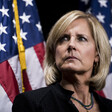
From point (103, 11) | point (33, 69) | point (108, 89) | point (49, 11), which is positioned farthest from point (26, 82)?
point (103, 11)

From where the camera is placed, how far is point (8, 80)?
1832 millimetres

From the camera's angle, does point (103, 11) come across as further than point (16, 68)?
Yes

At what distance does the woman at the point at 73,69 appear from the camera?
1.33 meters

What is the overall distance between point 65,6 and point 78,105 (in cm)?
169

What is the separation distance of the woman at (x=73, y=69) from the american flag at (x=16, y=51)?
345mm

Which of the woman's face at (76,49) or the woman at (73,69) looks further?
the woman's face at (76,49)

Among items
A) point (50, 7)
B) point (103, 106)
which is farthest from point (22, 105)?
point (50, 7)

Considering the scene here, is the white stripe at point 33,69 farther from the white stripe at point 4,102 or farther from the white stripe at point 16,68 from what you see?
the white stripe at point 4,102

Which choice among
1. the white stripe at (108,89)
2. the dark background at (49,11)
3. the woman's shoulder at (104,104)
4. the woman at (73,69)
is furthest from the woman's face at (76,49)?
the dark background at (49,11)

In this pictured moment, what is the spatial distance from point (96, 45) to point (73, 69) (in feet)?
1.04

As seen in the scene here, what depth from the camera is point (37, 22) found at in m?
2.19

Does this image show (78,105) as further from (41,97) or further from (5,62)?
(5,62)

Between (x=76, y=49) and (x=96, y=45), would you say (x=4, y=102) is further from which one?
(x=96, y=45)

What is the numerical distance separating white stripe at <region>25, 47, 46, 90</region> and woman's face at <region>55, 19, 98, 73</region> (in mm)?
539
